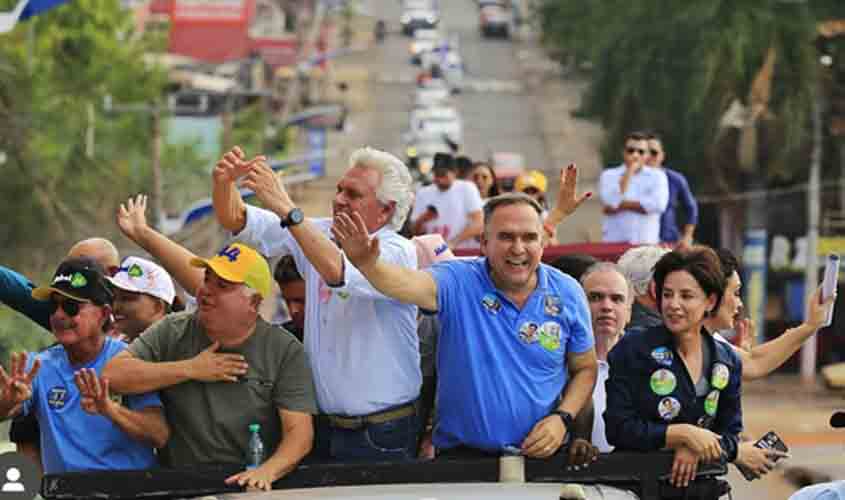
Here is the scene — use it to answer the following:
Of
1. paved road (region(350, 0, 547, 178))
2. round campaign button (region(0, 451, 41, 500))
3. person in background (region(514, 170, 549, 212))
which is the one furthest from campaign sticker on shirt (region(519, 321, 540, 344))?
paved road (region(350, 0, 547, 178))

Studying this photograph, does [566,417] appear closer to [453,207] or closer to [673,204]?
[453,207]

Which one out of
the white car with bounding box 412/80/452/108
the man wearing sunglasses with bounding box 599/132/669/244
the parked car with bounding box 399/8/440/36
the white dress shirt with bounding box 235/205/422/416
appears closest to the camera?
the white dress shirt with bounding box 235/205/422/416

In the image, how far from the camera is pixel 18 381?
7617mm

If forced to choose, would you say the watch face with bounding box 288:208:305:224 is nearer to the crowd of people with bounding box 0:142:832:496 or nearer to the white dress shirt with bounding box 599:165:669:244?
the crowd of people with bounding box 0:142:832:496

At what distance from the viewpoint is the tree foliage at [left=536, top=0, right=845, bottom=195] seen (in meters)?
51.5

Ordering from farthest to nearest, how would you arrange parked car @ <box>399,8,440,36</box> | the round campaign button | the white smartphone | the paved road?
parked car @ <box>399,8,440,36</box> < the paved road < the white smartphone < the round campaign button

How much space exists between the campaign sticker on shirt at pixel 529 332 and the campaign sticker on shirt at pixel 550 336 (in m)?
0.02

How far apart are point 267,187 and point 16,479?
2216mm

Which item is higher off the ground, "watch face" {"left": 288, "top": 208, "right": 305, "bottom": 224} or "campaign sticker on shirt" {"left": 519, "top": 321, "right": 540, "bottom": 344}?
"watch face" {"left": 288, "top": 208, "right": 305, "bottom": 224}

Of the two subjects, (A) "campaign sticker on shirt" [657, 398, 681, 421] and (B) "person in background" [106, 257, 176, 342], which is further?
(B) "person in background" [106, 257, 176, 342]

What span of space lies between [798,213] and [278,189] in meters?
53.6

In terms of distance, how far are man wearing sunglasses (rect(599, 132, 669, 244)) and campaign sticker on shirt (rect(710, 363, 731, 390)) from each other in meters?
7.88

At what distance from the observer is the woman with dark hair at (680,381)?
7793mm

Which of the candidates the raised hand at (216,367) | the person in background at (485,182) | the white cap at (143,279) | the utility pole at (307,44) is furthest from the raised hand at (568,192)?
the utility pole at (307,44)
